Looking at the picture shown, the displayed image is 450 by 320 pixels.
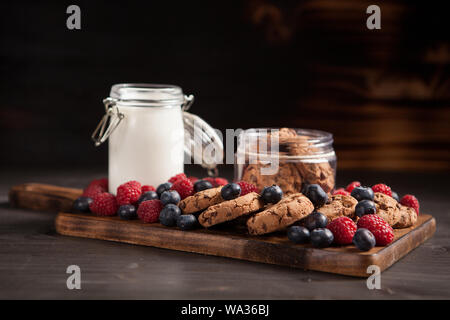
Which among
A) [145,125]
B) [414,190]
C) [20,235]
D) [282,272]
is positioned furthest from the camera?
[414,190]

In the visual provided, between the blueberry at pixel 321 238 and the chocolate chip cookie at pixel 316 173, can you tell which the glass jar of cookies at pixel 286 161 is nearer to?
the chocolate chip cookie at pixel 316 173

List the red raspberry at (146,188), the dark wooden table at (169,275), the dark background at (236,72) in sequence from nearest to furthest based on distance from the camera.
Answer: the dark wooden table at (169,275), the red raspberry at (146,188), the dark background at (236,72)

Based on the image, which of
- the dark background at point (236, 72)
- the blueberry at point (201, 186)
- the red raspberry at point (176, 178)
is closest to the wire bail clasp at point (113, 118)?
the red raspberry at point (176, 178)

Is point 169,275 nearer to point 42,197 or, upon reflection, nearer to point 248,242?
point 248,242

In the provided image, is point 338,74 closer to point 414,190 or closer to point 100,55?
point 414,190

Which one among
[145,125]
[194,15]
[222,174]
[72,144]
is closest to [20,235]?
[145,125]

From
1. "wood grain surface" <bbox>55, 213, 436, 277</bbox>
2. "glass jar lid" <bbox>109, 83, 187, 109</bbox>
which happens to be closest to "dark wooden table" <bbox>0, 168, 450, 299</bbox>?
"wood grain surface" <bbox>55, 213, 436, 277</bbox>

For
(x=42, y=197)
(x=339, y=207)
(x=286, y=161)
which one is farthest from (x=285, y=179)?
(x=42, y=197)
